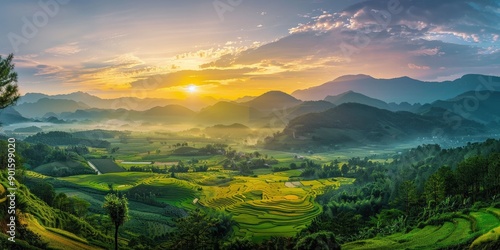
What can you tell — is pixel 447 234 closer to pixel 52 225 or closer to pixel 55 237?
pixel 55 237

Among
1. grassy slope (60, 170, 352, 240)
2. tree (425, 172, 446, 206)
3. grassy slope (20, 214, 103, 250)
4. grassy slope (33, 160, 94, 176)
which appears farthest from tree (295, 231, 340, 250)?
grassy slope (33, 160, 94, 176)

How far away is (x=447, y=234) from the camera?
38500mm

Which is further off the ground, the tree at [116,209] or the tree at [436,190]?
the tree at [116,209]

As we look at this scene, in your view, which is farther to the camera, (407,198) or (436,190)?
(407,198)

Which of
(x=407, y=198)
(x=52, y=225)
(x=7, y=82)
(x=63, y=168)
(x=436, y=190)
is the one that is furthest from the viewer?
(x=63, y=168)

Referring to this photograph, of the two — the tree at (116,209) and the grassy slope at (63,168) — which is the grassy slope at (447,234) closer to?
the tree at (116,209)

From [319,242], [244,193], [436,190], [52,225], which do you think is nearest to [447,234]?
[319,242]

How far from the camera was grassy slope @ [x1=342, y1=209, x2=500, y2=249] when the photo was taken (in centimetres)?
3466

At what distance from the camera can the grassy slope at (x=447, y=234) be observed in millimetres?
34656

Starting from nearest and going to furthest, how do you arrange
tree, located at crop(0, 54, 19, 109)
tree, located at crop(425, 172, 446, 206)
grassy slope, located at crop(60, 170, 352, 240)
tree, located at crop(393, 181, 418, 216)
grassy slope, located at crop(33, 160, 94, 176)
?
tree, located at crop(0, 54, 19, 109)
tree, located at crop(425, 172, 446, 206)
tree, located at crop(393, 181, 418, 216)
grassy slope, located at crop(60, 170, 352, 240)
grassy slope, located at crop(33, 160, 94, 176)

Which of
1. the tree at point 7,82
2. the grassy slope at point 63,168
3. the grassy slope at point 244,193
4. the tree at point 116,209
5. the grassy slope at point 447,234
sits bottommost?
the grassy slope at point 244,193

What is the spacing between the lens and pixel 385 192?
3243 inches

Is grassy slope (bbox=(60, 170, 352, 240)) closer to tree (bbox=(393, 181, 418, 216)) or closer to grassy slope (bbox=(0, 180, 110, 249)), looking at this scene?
tree (bbox=(393, 181, 418, 216))

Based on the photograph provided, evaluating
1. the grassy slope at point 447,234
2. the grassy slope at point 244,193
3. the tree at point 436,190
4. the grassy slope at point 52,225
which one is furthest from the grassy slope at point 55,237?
the tree at point 436,190
